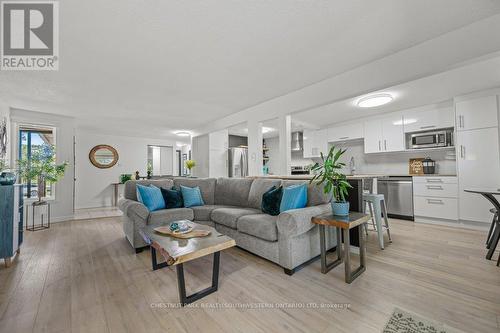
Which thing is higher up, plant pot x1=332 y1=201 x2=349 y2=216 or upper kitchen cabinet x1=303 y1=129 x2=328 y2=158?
upper kitchen cabinet x1=303 y1=129 x2=328 y2=158

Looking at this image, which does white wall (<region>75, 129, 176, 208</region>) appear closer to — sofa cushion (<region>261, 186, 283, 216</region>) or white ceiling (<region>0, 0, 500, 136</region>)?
white ceiling (<region>0, 0, 500, 136</region>)

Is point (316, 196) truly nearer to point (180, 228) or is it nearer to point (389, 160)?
point (180, 228)

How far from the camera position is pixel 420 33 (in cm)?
209

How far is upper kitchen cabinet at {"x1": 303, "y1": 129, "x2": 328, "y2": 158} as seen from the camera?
5996 mm

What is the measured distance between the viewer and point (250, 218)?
8.24 ft

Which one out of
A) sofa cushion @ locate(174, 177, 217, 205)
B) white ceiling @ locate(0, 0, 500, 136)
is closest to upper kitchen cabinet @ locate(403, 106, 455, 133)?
white ceiling @ locate(0, 0, 500, 136)

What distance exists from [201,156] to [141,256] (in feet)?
13.2

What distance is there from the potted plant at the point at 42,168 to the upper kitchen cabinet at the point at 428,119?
24.9ft

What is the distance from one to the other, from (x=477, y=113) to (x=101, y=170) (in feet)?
30.9

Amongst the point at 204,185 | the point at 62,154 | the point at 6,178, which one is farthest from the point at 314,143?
the point at 62,154

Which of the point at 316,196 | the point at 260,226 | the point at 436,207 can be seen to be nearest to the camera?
the point at 260,226

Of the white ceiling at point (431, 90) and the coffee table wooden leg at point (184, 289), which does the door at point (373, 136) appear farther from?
the coffee table wooden leg at point (184, 289)

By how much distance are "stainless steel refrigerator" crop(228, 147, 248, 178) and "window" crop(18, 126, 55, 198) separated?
14.0 ft

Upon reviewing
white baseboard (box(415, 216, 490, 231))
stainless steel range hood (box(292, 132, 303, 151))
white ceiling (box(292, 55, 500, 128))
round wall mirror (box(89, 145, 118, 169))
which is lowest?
white baseboard (box(415, 216, 490, 231))
